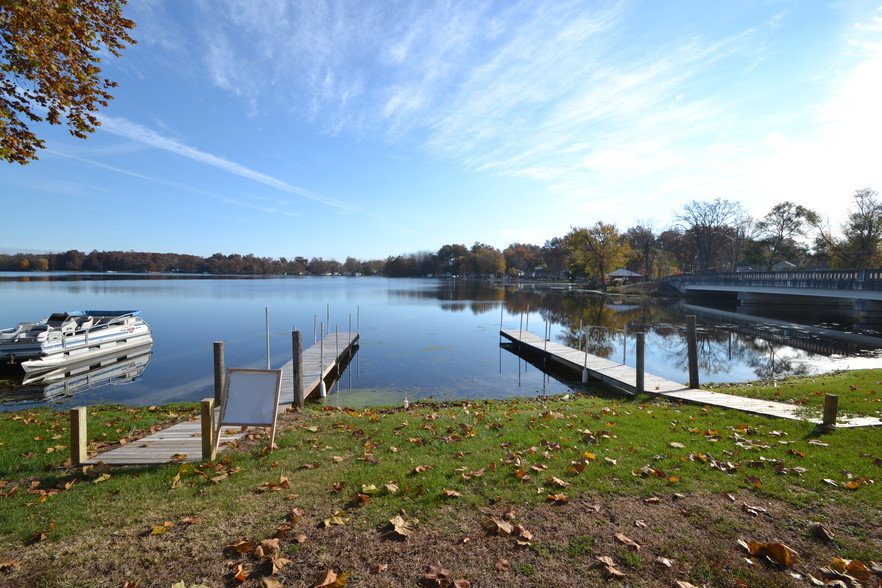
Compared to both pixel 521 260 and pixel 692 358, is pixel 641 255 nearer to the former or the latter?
pixel 521 260

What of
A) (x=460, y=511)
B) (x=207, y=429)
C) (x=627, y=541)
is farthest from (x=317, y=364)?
(x=627, y=541)

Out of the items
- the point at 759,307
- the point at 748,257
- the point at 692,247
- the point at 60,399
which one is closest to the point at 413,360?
the point at 60,399

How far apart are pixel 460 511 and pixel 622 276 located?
93.9 m

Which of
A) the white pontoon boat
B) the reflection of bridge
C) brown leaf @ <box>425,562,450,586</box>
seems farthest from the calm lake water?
brown leaf @ <box>425,562,450,586</box>

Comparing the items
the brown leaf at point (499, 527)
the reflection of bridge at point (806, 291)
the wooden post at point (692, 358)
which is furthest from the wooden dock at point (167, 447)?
the reflection of bridge at point (806, 291)

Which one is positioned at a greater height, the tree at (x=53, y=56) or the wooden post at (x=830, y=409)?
the tree at (x=53, y=56)

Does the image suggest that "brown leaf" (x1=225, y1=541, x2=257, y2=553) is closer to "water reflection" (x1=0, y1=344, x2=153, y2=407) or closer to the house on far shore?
"water reflection" (x1=0, y1=344, x2=153, y2=407)

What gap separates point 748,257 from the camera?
260ft

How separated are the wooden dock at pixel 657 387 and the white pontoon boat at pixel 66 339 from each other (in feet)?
72.6

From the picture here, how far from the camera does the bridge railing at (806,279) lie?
33.7 meters

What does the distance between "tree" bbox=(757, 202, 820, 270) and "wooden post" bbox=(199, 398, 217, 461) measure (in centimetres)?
8493

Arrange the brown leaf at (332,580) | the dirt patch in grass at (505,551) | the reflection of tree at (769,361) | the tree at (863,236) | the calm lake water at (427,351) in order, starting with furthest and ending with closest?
1. the tree at (863,236)
2. the reflection of tree at (769,361)
3. the calm lake water at (427,351)
4. the dirt patch in grass at (505,551)
5. the brown leaf at (332,580)

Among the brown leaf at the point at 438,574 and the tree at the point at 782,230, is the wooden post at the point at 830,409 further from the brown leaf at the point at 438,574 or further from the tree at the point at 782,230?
the tree at the point at 782,230

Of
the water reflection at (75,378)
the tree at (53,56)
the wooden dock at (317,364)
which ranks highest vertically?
the tree at (53,56)
